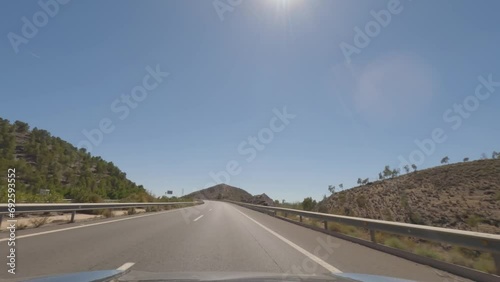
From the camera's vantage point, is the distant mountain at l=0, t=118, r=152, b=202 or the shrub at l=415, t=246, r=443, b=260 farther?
the distant mountain at l=0, t=118, r=152, b=202

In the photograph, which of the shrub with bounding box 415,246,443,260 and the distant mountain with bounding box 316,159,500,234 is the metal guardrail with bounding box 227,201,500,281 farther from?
the distant mountain with bounding box 316,159,500,234

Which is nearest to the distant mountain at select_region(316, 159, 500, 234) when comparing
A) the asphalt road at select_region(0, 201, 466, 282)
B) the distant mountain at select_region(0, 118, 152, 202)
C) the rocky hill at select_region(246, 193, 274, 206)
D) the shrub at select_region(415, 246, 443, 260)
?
the shrub at select_region(415, 246, 443, 260)

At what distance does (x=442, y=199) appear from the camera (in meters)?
29.8

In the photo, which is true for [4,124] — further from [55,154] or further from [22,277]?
[22,277]

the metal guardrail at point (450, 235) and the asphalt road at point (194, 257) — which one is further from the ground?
the metal guardrail at point (450, 235)

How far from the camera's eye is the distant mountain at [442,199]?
79.3 ft

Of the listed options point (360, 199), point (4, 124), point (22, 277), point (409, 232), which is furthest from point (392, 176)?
point (4, 124)

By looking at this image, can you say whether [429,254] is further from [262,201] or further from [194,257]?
Result: [262,201]

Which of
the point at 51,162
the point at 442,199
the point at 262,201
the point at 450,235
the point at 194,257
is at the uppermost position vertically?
the point at 51,162

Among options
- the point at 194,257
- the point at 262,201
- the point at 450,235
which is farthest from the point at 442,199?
the point at 262,201

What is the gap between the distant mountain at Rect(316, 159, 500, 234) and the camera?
2416 centimetres

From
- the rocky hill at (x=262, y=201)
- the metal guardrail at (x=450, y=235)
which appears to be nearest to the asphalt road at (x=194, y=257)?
the metal guardrail at (x=450, y=235)

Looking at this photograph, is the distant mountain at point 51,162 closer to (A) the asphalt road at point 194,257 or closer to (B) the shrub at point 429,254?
(A) the asphalt road at point 194,257

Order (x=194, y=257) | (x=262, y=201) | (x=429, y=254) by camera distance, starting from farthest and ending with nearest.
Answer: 1. (x=262, y=201)
2. (x=429, y=254)
3. (x=194, y=257)
